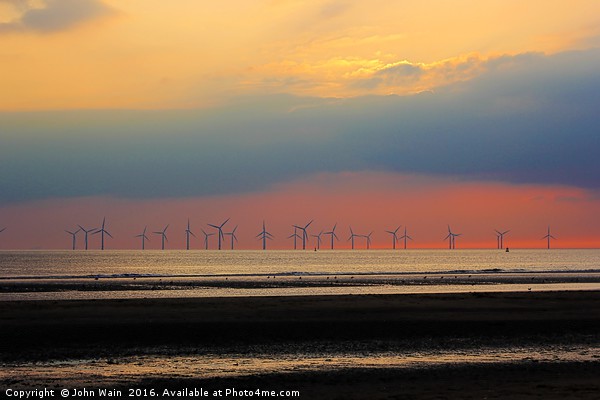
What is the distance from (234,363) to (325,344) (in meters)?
6.29

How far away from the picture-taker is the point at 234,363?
96.7 feet

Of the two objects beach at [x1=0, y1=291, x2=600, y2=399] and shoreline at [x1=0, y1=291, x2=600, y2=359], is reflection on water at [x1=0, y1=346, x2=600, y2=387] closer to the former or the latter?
beach at [x1=0, y1=291, x2=600, y2=399]

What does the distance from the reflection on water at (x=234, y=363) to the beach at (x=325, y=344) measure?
6 centimetres

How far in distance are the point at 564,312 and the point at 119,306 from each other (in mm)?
27456

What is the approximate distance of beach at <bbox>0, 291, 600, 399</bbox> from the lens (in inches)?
979

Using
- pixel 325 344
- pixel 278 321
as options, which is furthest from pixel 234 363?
pixel 278 321

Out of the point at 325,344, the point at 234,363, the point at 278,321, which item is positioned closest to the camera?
the point at 234,363

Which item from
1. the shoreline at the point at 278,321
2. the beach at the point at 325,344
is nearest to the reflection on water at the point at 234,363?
the beach at the point at 325,344

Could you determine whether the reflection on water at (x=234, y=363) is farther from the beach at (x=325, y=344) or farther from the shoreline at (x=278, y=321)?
the shoreline at (x=278, y=321)

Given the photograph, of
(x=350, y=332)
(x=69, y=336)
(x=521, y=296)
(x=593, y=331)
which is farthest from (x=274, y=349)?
(x=521, y=296)

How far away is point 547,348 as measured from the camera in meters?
33.2

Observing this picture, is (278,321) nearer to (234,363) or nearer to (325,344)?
(325,344)

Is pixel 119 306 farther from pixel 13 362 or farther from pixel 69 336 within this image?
pixel 13 362

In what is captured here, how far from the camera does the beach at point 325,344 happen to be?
2486 centimetres
